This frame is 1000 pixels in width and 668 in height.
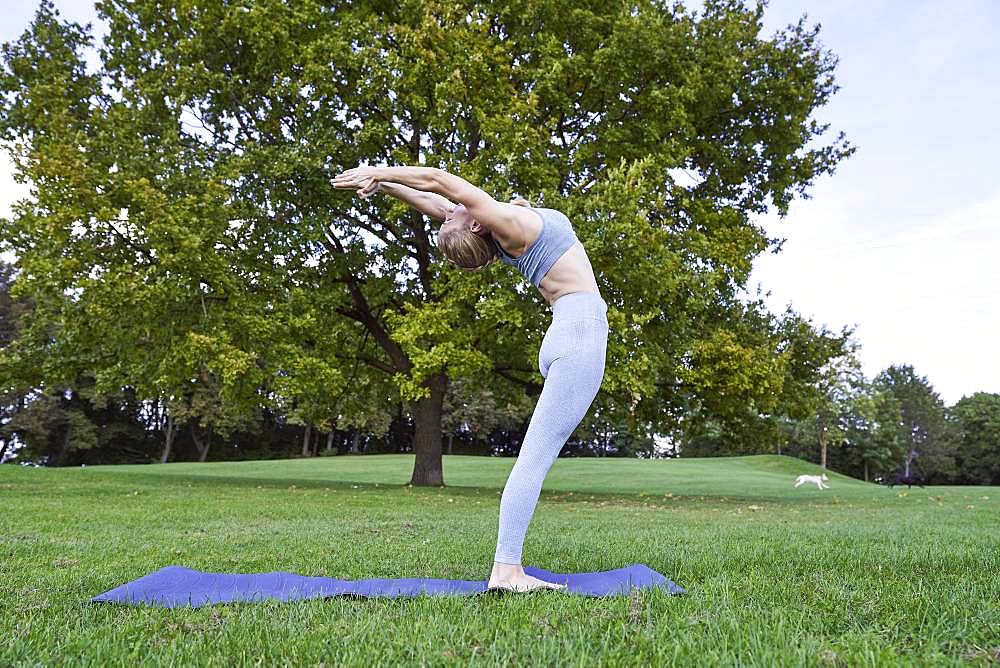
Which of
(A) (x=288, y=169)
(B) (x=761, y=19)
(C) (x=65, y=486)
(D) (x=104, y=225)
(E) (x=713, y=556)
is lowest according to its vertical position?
(C) (x=65, y=486)

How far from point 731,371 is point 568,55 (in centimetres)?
768

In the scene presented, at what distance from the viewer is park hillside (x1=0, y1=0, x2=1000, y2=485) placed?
13.1m

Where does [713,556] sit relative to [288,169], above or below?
below

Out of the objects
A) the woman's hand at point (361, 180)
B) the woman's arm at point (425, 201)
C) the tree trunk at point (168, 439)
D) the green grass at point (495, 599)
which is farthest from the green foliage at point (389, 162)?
the tree trunk at point (168, 439)

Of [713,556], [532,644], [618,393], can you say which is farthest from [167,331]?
[532,644]

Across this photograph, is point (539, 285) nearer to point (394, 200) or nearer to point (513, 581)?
point (513, 581)

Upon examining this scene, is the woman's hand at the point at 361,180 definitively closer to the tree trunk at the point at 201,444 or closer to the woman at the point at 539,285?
the woman at the point at 539,285

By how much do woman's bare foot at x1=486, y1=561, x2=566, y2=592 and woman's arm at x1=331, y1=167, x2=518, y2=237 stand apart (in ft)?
5.62

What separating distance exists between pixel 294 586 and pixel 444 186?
219cm

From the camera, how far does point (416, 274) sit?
17.2 meters

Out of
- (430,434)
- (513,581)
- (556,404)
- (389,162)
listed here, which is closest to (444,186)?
(556,404)

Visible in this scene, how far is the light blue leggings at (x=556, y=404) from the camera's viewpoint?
362cm

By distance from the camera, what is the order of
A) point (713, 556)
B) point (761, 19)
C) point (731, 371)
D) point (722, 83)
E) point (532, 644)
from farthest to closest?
Answer: point (761, 19) < point (722, 83) < point (731, 371) < point (713, 556) < point (532, 644)

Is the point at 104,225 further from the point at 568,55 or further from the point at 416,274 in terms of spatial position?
the point at 568,55
